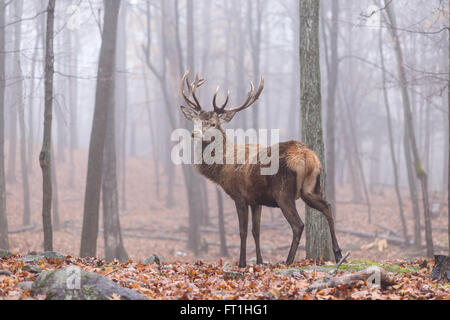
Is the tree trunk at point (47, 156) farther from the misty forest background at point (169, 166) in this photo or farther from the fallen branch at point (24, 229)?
the fallen branch at point (24, 229)

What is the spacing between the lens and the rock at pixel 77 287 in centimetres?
501

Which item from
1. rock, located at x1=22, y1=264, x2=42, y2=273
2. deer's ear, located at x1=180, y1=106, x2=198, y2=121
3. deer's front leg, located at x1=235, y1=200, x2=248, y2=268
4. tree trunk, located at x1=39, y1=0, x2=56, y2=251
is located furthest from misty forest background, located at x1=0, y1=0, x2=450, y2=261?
deer's front leg, located at x1=235, y1=200, x2=248, y2=268

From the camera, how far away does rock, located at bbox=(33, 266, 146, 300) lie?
5.01m

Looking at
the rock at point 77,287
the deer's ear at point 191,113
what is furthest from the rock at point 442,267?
the deer's ear at point 191,113

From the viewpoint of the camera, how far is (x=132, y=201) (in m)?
27.5

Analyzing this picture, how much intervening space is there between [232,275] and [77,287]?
237cm

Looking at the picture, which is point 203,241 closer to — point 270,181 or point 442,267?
point 270,181

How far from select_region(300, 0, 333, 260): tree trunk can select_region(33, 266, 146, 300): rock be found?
Result: 450 centimetres

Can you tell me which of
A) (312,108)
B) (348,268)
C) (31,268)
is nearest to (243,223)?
(348,268)

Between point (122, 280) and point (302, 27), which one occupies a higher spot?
point (302, 27)
